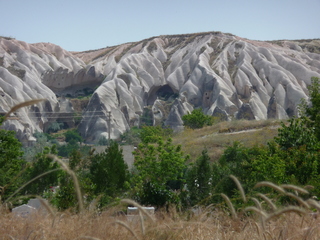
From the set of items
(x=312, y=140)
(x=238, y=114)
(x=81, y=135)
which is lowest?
(x=81, y=135)

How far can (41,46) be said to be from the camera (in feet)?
249

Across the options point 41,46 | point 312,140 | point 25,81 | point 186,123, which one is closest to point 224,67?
point 186,123

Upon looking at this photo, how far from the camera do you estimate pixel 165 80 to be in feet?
224

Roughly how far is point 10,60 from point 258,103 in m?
33.2

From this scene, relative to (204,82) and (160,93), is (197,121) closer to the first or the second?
(204,82)

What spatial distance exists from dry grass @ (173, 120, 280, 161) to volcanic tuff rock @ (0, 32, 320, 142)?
1696 cm

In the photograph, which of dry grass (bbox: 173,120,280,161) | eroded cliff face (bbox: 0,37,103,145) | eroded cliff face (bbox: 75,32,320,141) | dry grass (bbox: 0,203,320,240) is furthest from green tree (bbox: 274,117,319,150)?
eroded cliff face (bbox: 0,37,103,145)

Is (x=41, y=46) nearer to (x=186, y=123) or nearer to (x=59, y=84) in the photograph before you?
(x=59, y=84)

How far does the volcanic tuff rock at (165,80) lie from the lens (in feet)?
180

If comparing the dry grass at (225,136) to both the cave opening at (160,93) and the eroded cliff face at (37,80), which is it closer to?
the eroded cliff face at (37,80)

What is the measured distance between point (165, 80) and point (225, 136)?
3860 cm

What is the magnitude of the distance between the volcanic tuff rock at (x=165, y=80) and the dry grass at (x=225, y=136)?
16961 mm

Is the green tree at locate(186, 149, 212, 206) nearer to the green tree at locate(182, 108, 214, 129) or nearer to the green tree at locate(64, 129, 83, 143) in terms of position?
the green tree at locate(182, 108, 214, 129)

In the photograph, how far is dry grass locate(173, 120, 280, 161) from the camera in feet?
88.0
